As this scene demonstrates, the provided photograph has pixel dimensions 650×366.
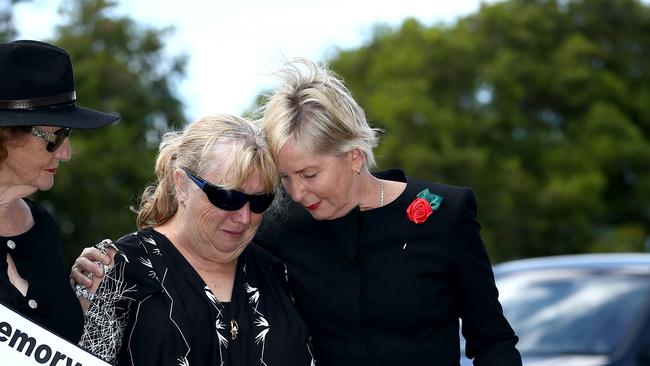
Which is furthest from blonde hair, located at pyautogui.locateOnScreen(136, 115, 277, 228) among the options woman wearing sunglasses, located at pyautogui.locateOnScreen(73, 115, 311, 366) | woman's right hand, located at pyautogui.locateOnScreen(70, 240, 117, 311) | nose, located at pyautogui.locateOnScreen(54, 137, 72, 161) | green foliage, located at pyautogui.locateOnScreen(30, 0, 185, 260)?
green foliage, located at pyautogui.locateOnScreen(30, 0, 185, 260)

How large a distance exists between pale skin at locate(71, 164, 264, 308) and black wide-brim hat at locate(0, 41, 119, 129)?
0.45 meters

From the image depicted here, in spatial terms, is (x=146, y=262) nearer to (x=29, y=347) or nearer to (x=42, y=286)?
(x=42, y=286)

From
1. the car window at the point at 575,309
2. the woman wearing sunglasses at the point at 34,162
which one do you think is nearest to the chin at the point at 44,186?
the woman wearing sunglasses at the point at 34,162

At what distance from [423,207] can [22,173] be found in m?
1.40

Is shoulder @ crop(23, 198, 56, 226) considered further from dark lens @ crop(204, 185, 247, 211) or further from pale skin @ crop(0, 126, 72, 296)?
dark lens @ crop(204, 185, 247, 211)

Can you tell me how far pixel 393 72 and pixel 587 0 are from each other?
640 centimetres

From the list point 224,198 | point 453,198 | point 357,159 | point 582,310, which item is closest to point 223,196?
point 224,198

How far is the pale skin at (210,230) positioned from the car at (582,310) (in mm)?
2332

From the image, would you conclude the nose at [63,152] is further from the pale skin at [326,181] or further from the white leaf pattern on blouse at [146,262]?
the pale skin at [326,181]

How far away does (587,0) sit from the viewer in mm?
33969

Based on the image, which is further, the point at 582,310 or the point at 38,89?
the point at 582,310

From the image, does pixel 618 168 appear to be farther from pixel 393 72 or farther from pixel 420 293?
pixel 420 293

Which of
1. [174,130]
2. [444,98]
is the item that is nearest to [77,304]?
[174,130]

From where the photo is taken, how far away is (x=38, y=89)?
10.1 ft
